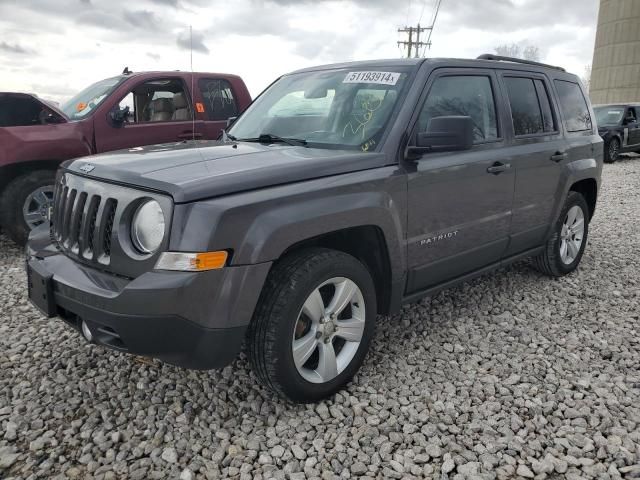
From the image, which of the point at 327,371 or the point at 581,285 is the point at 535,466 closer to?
the point at 327,371

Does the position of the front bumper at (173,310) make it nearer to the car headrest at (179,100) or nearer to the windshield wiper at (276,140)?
the windshield wiper at (276,140)

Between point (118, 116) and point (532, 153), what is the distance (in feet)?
14.8

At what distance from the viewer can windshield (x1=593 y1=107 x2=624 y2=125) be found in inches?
583

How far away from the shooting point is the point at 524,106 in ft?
13.4

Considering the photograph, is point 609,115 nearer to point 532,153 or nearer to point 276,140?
point 532,153

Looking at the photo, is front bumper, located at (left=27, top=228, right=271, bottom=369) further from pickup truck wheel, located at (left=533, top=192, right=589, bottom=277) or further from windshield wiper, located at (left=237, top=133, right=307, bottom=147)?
pickup truck wheel, located at (left=533, top=192, right=589, bottom=277)

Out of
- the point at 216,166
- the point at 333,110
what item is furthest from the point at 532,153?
the point at 216,166

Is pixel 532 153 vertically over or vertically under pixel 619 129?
under

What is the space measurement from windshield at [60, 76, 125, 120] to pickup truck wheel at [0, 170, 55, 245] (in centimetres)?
92

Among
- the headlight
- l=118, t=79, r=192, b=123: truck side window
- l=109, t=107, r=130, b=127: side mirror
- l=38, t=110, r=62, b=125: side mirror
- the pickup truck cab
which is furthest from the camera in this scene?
the pickup truck cab

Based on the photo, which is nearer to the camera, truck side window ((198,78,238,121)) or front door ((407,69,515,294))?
front door ((407,69,515,294))

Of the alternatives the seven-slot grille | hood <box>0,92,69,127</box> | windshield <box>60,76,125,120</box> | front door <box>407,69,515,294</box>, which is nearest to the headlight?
A: the seven-slot grille

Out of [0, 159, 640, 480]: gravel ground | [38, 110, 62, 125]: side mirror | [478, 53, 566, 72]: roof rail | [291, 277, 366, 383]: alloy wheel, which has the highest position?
[478, 53, 566, 72]: roof rail

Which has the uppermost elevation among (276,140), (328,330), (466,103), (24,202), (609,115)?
(609,115)
